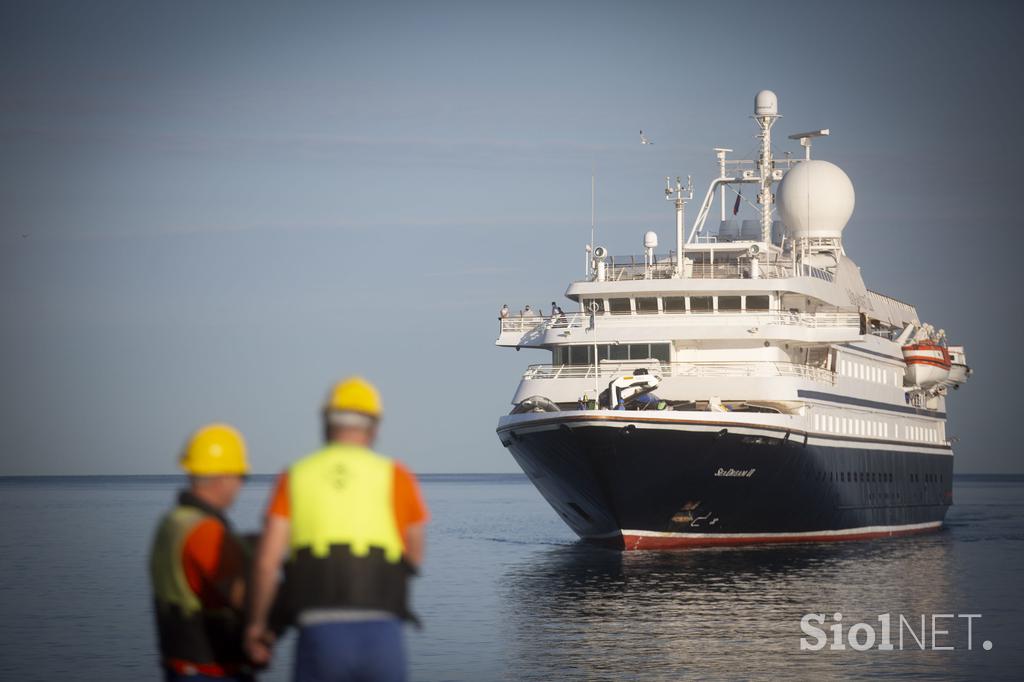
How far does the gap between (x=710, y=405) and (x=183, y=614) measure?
1291 inches

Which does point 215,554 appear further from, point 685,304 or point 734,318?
point 685,304

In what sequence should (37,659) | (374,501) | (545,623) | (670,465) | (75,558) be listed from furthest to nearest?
(75,558) < (670,465) < (545,623) < (37,659) < (374,501)

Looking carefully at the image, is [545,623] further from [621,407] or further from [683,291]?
[683,291]

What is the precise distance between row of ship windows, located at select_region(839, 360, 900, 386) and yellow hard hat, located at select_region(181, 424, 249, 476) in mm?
41167

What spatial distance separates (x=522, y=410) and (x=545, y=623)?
614 inches

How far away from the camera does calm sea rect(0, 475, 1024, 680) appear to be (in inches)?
903

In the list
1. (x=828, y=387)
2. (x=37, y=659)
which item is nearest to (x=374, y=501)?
(x=37, y=659)

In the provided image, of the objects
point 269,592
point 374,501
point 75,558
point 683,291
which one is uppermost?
point 683,291

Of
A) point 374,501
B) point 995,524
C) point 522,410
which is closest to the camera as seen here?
point 374,501

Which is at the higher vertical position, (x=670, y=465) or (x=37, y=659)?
(x=670, y=465)

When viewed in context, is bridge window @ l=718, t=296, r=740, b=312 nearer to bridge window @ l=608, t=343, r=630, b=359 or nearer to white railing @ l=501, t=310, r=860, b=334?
white railing @ l=501, t=310, r=860, b=334

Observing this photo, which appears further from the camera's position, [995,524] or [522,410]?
[995,524]

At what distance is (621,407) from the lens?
1577 inches

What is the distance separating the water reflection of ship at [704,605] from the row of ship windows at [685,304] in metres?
7.03
